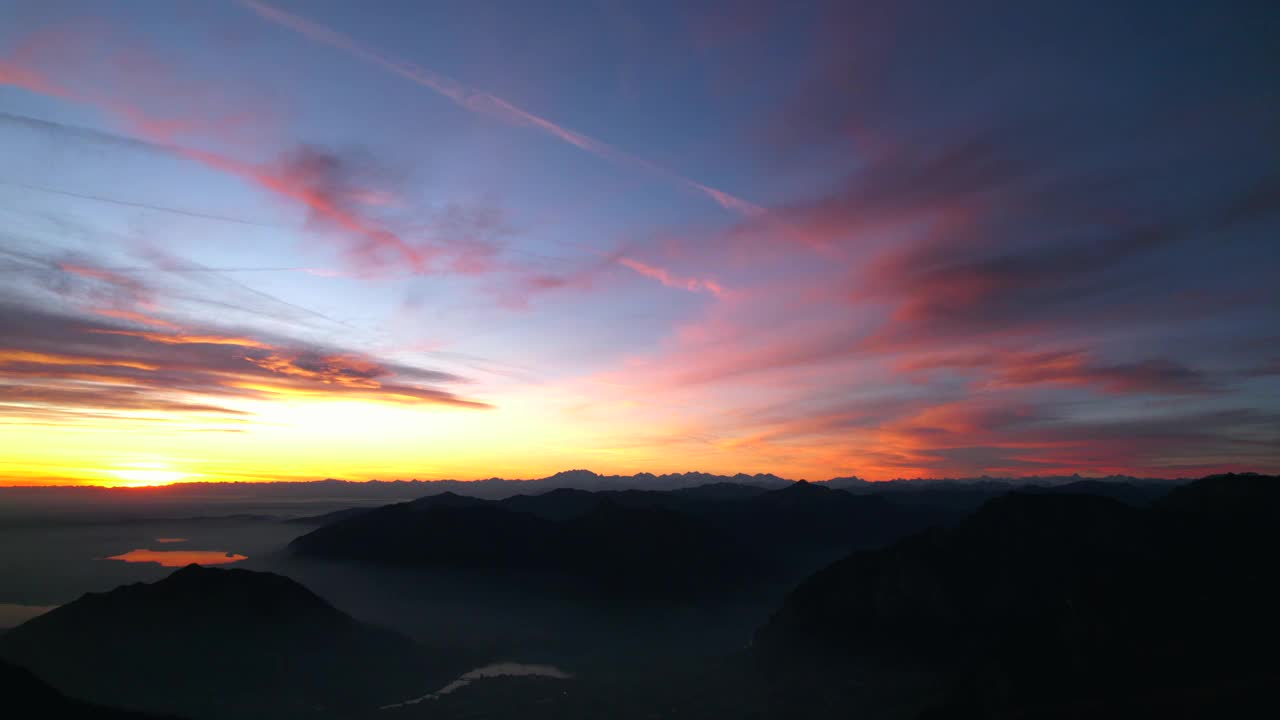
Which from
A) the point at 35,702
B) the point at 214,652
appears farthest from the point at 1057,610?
the point at 214,652

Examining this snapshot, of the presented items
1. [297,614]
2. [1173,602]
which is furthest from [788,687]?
[297,614]

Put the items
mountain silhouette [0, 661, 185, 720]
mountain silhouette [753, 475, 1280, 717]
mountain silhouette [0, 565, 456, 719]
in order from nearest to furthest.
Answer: mountain silhouette [0, 661, 185, 720]
mountain silhouette [753, 475, 1280, 717]
mountain silhouette [0, 565, 456, 719]

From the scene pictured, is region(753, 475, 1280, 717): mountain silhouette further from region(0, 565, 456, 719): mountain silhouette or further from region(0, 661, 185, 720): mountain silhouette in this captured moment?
region(0, 565, 456, 719): mountain silhouette

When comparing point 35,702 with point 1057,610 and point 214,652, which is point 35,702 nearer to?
point 214,652

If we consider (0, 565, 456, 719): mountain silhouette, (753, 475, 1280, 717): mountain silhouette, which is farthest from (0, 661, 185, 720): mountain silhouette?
(753, 475, 1280, 717): mountain silhouette

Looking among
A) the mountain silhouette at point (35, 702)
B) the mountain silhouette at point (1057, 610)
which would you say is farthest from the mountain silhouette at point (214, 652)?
the mountain silhouette at point (1057, 610)

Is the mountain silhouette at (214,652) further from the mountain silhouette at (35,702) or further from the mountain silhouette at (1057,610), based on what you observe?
the mountain silhouette at (1057,610)
